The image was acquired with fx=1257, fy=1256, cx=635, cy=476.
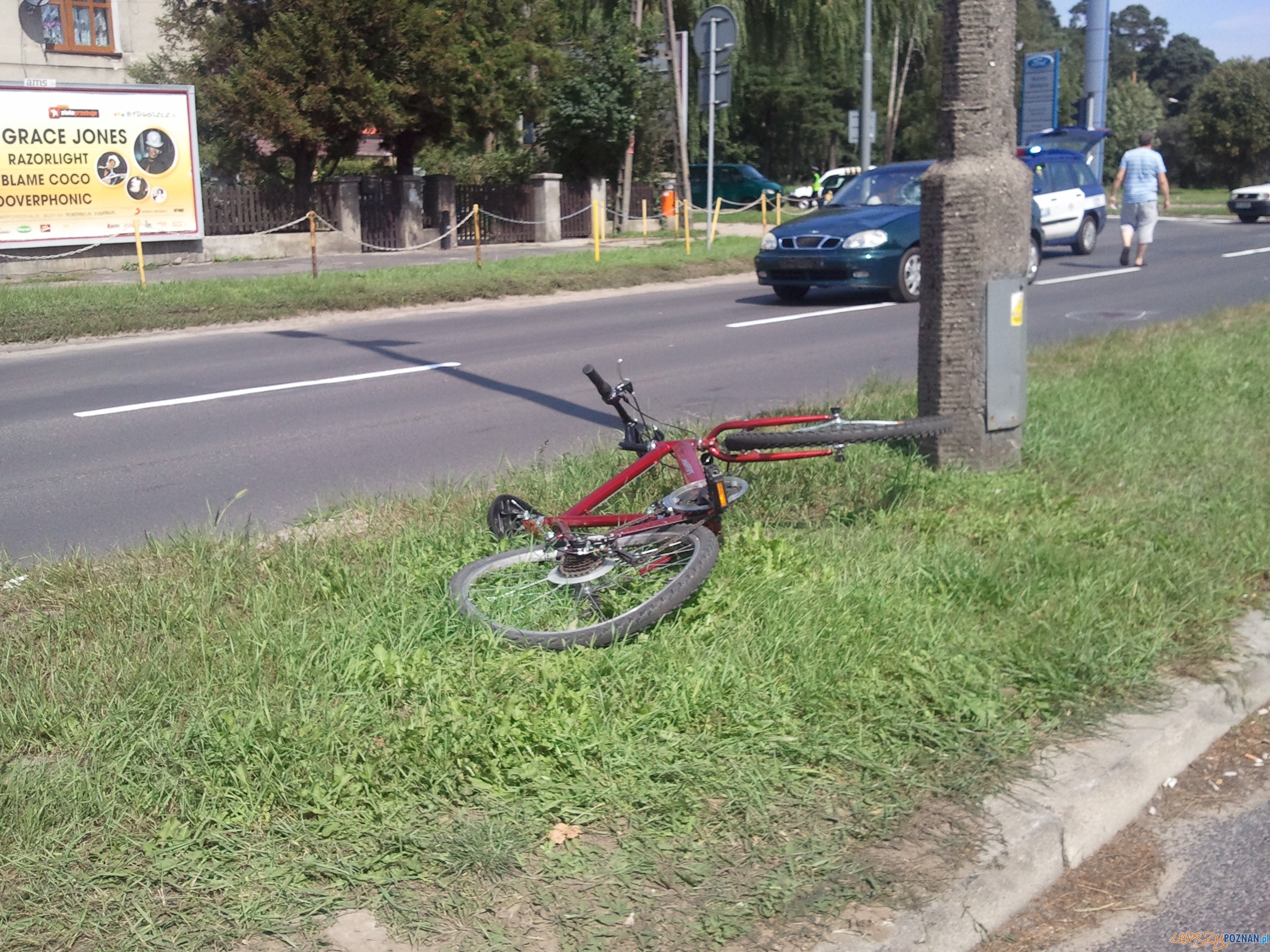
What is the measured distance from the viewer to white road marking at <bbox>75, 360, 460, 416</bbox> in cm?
966

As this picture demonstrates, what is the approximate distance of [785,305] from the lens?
15844mm

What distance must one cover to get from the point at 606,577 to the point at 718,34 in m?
16.4

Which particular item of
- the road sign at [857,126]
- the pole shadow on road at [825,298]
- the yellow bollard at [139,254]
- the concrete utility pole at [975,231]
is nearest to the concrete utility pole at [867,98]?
the road sign at [857,126]

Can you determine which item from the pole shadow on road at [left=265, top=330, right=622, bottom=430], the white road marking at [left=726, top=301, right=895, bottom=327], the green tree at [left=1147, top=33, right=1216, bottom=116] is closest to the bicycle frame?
the pole shadow on road at [left=265, top=330, right=622, bottom=430]

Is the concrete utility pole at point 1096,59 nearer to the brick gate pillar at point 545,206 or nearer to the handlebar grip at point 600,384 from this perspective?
the brick gate pillar at point 545,206

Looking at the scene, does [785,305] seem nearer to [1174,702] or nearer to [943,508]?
[943,508]

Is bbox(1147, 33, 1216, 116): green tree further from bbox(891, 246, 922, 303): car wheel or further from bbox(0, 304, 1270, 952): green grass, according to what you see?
bbox(0, 304, 1270, 952): green grass

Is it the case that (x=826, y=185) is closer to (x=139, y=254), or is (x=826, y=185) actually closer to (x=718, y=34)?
(x=718, y=34)

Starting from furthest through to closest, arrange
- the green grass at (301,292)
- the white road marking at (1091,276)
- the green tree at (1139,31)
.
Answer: the green tree at (1139,31), the white road marking at (1091,276), the green grass at (301,292)

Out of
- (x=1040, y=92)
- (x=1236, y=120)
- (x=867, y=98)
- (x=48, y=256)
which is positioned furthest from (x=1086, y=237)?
(x=1236, y=120)

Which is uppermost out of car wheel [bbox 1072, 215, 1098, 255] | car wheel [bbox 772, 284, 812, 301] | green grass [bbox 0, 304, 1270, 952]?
car wheel [bbox 1072, 215, 1098, 255]

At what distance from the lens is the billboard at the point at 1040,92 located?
117 ft

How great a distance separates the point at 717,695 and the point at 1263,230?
3091cm

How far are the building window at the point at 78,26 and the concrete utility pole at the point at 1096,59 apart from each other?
91.5 ft
